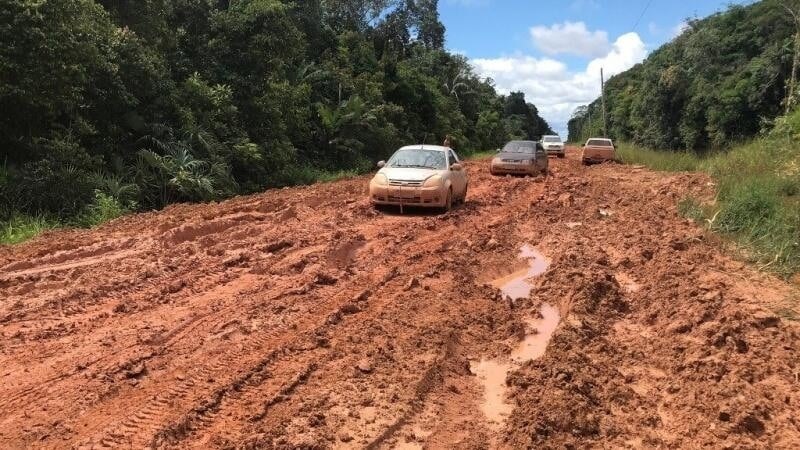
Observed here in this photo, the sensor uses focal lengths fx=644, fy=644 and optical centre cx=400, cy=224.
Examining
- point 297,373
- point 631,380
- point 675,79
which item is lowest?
point 631,380

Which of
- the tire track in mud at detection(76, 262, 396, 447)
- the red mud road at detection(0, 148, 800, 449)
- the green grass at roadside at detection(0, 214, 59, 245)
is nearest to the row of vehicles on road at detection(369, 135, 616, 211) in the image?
the red mud road at detection(0, 148, 800, 449)

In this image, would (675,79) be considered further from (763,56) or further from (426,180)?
(426,180)

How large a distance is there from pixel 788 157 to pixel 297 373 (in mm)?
12167

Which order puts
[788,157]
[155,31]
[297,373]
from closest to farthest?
1. [297,373]
2. [788,157]
3. [155,31]

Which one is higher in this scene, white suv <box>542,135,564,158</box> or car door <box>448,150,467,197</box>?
car door <box>448,150,467,197</box>

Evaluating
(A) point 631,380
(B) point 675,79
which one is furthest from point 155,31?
(B) point 675,79

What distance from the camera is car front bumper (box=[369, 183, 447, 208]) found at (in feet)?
43.8

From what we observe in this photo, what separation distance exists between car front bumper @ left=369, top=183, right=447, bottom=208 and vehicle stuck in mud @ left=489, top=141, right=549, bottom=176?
11.2 m

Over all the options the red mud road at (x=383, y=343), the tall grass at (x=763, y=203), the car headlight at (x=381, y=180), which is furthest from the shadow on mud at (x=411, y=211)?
the tall grass at (x=763, y=203)

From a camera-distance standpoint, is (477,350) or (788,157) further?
(788,157)

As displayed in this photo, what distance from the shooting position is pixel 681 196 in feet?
49.2

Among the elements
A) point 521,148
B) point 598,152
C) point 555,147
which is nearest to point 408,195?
point 521,148

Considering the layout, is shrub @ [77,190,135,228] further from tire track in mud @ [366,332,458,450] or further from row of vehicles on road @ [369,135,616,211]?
tire track in mud @ [366,332,458,450]

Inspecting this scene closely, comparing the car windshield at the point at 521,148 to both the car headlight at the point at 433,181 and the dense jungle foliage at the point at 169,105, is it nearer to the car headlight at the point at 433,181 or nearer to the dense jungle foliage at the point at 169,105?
the dense jungle foliage at the point at 169,105
